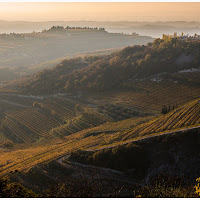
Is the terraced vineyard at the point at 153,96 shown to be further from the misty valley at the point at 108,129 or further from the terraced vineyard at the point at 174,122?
the terraced vineyard at the point at 174,122

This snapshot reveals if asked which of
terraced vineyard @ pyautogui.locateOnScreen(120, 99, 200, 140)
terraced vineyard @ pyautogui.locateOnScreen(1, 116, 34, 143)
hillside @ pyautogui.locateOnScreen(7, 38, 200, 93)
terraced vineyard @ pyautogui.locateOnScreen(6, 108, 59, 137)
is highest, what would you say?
hillside @ pyautogui.locateOnScreen(7, 38, 200, 93)

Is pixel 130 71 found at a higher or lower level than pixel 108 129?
higher

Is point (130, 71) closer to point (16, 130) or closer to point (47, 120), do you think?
point (47, 120)

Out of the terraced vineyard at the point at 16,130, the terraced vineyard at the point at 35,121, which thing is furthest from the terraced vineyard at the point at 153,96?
the terraced vineyard at the point at 16,130

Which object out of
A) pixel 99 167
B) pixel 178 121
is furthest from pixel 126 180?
pixel 178 121

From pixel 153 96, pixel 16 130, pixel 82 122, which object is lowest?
pixel 16 130

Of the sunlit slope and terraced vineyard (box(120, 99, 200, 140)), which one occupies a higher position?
terraced vineyard (box(120, 99, 200, 140))

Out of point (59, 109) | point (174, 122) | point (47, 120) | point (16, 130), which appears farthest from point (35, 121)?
point (174, 122)

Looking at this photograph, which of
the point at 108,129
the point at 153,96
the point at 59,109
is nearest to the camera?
the point at 108,129

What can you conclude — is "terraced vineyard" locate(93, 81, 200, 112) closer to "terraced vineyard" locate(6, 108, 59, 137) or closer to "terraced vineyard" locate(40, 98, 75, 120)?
"terraced vineyard" locate(40, 98, 75, 120)

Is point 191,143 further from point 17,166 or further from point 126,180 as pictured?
point 17,166

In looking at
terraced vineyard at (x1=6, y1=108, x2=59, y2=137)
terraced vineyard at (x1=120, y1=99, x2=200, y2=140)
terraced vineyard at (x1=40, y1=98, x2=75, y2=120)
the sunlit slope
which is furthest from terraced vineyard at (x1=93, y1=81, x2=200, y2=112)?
terraced vineyard at (x1=6, y1=108, x2=59, y2=137)
